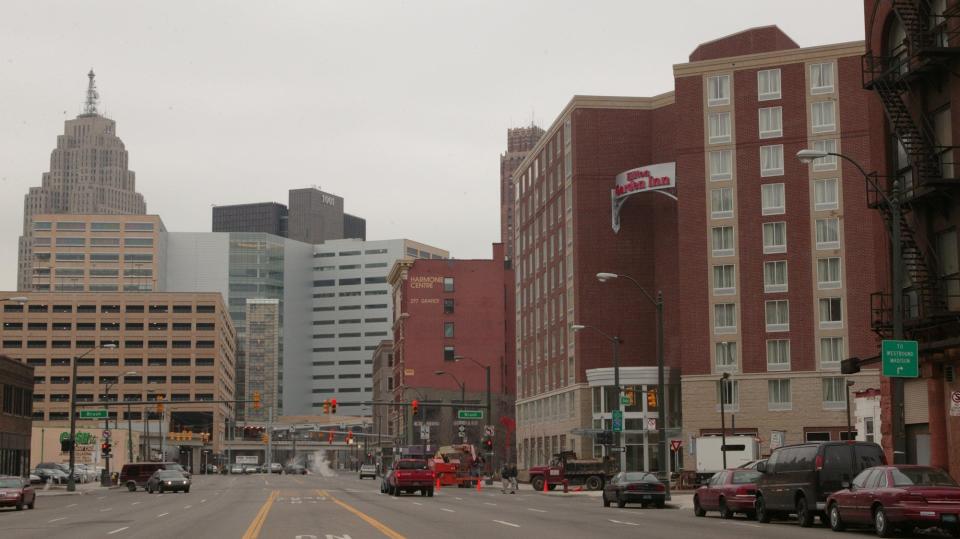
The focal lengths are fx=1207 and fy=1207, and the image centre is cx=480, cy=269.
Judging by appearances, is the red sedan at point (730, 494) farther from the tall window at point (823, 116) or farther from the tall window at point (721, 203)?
the tall window at point (823, 116)

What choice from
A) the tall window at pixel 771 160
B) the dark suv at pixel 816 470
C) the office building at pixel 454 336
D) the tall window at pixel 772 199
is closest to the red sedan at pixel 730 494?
the dark suv at pixel 816 470

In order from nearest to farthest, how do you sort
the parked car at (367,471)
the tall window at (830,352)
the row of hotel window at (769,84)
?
the tall window at (830,352)
the row of hotel window at (769,84)
the parked car at (367,471)

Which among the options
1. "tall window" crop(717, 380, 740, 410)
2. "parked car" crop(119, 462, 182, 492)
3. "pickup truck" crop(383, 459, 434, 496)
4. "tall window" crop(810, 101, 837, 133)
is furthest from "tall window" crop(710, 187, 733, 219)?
"parked car" crop(119, 462, 182, 492)

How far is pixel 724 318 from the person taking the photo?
87.4 meters

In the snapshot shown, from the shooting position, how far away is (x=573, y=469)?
69438mm

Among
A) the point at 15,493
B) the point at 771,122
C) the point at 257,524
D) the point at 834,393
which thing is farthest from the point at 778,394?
the point at 257,524

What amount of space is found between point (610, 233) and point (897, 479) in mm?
73781

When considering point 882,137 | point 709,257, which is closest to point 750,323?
point 709,257

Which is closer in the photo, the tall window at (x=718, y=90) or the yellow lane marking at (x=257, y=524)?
the yellow lane marking at (x=257, y=524)

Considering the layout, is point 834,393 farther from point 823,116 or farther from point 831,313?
point 823,116

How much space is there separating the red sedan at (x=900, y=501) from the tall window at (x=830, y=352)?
190 feet

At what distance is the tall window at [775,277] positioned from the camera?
86250mm

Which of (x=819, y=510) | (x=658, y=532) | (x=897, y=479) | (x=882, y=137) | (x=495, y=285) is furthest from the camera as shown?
(x=495, y=285)

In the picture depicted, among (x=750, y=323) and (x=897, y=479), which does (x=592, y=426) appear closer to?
(x=750, y=323)
